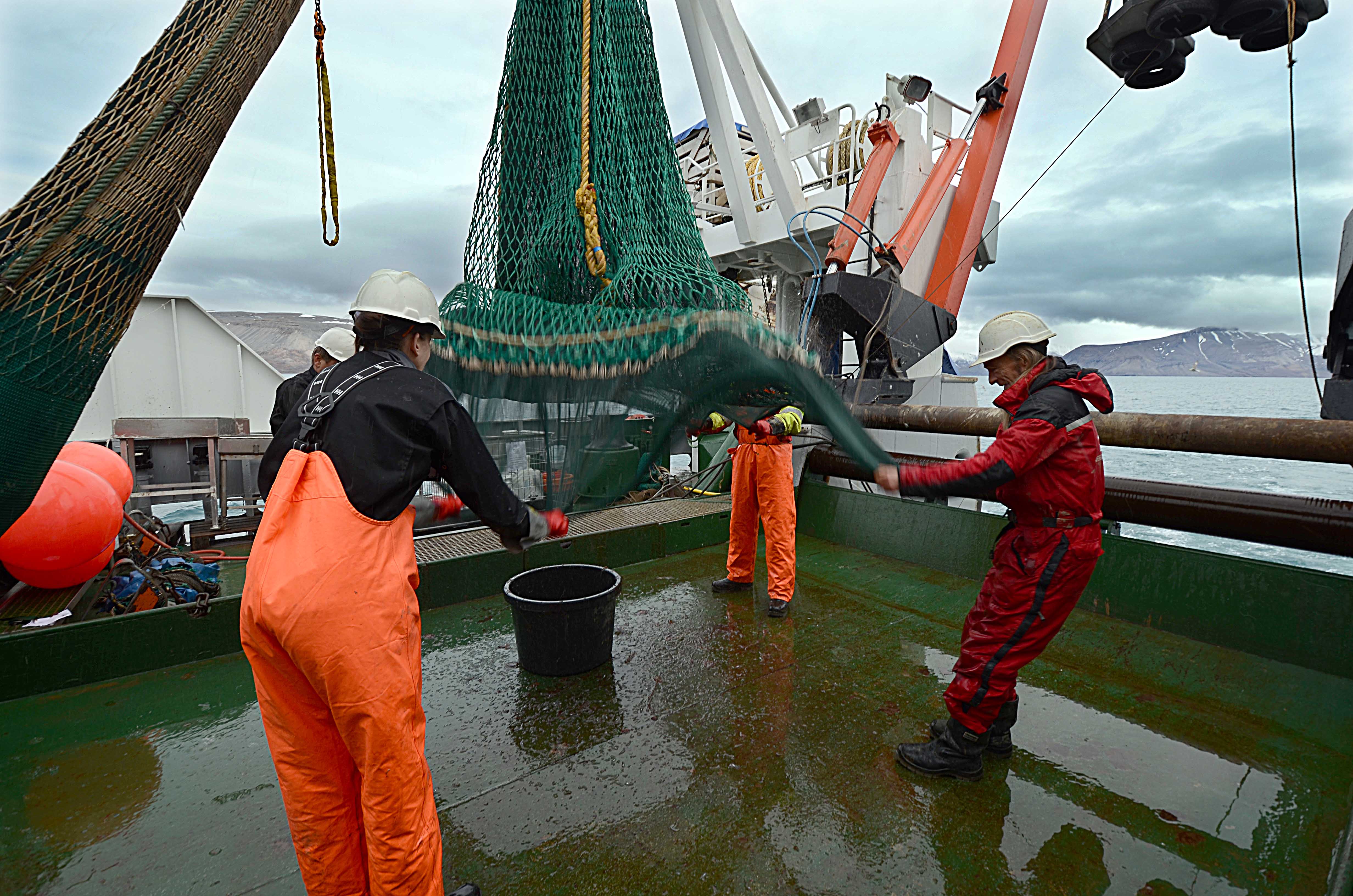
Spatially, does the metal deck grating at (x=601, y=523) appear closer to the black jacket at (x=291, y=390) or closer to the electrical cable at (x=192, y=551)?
the electrical cable at (x=192, y=551)

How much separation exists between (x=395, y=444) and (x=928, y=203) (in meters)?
6.49

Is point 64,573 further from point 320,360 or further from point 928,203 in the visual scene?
point 928,203

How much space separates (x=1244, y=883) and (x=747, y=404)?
2149 mm

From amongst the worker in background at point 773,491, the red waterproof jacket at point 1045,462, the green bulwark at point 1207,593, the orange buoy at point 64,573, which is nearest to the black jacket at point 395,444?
the red waterproof jacket at point 1045,462

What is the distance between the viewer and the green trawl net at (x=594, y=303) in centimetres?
228

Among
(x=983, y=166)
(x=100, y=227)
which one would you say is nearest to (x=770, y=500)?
(x=100, y=227)

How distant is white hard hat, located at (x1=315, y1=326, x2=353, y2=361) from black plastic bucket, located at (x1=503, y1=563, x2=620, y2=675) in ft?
4.17

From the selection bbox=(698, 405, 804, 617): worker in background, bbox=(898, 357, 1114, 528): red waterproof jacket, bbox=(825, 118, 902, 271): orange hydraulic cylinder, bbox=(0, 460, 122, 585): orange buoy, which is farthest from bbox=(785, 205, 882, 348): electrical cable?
bbox=(0, 460, 122, 585): orange buoy

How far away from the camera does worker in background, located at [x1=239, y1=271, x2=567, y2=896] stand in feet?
4.33

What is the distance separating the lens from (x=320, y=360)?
2.73 meters

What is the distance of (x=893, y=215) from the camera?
25.8ft

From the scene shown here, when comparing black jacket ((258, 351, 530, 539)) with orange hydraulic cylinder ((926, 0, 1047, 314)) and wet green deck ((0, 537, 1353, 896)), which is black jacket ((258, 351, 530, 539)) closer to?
wet green deck ((0, 537, 1353, 896))

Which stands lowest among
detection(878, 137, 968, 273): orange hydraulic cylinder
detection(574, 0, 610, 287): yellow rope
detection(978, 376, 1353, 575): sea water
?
detection(978, 376, 1353, 575): sea water

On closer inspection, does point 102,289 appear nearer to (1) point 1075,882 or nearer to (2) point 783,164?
(1) point 1075,882
